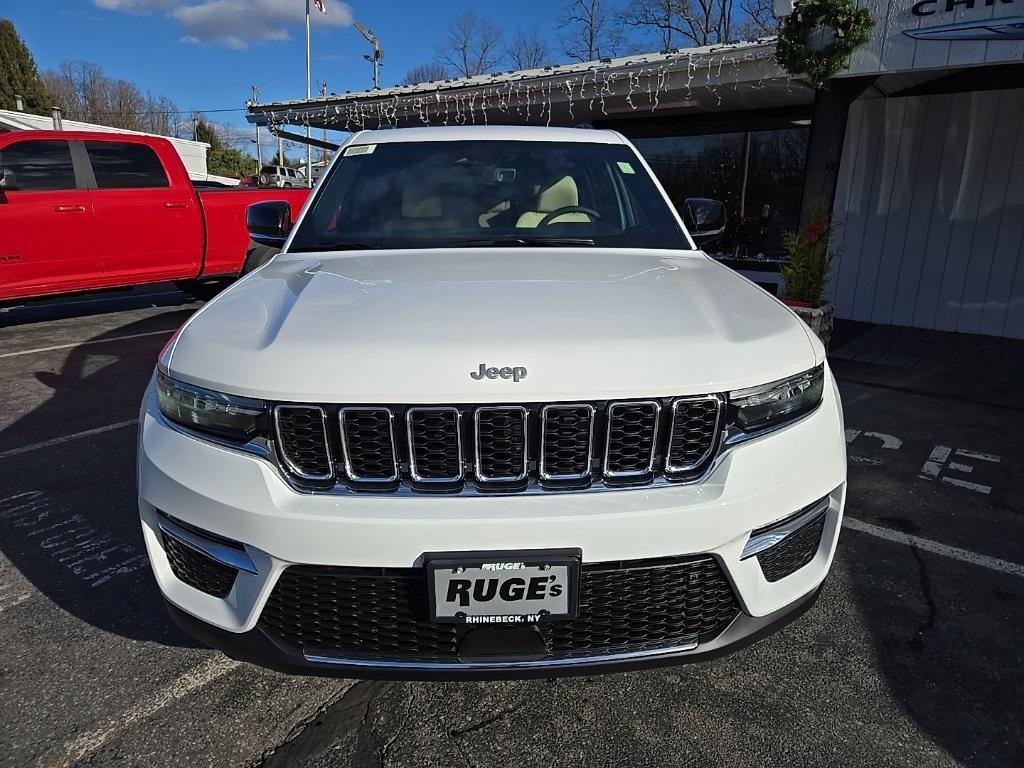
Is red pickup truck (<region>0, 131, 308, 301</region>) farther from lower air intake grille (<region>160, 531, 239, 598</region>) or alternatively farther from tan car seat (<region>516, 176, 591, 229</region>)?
lower air intake grille (<region>160, 531, 239, 598</region>)

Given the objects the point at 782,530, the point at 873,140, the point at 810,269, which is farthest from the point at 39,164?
the point at 873,140

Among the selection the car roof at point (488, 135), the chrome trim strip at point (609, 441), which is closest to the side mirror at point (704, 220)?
the car roof at point (488, 135)

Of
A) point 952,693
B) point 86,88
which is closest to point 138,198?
point 952,693

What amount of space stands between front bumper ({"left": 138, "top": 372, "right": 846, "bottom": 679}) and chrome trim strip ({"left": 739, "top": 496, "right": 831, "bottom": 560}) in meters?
0.02

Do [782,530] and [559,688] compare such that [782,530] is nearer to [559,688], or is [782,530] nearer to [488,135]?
[559,688]

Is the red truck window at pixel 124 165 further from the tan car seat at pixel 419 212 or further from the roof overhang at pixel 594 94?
the tan car seat at pixel 419 212

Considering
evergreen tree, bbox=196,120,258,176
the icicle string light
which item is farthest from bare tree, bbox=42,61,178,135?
the icicle string light

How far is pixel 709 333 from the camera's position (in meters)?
1.76

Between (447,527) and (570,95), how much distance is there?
10.3 metres

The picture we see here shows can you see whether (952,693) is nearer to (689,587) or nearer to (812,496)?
(812,496)

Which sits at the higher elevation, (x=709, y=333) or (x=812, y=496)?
(x=709, y=333)

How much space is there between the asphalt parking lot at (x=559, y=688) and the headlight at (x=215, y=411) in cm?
89

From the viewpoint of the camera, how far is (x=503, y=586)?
1.55 meters

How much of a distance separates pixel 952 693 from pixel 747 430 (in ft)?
3.83
